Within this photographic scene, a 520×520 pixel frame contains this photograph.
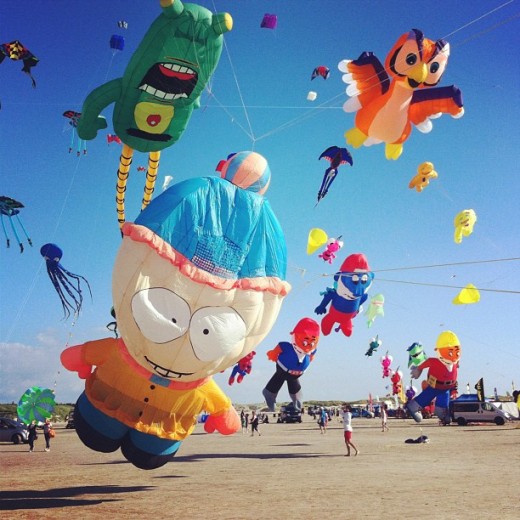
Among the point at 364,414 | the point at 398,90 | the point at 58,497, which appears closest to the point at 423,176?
the point at 398,90

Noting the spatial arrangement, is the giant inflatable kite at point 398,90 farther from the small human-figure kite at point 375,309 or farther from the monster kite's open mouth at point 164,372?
the small human-figure kite at point 375,309

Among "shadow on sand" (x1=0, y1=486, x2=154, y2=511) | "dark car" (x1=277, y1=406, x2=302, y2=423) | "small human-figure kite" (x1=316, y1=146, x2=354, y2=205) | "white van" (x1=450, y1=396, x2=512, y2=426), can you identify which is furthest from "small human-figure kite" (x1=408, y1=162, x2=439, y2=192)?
"dark car" (x1=277, y1=406, x2=302, y2=423)

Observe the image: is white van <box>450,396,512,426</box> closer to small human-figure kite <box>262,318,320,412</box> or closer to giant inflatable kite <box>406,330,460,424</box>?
giant inflatable kite <box>406,330,460,424</box>

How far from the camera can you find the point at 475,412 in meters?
34.4

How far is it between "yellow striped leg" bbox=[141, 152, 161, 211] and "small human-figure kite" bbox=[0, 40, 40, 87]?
2.79m

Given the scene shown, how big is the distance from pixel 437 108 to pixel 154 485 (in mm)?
9407

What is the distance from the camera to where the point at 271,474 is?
12.1 meters

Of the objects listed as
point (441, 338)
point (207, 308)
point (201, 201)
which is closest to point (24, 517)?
point (207, 308)

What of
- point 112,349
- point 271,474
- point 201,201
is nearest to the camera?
point 201,201

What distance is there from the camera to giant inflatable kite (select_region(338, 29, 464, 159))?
8742mm

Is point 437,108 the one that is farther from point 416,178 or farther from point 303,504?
point 303,504

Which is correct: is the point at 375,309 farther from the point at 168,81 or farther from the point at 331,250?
the point at 168,81

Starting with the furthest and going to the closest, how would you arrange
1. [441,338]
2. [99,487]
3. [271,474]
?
[441,338] < [271,474] < [99,487]

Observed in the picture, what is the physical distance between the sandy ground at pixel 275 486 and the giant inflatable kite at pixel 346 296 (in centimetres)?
448
